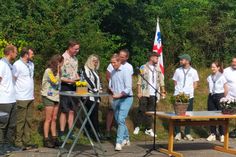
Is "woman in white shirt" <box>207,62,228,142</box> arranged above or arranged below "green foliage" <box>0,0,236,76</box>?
below

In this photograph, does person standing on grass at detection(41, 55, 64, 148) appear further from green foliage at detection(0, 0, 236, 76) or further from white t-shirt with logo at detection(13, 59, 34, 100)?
green foliage at detection(0, 0, 236, 76)

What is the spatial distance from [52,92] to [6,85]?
1254 millimetres

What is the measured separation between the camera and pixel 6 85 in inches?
408

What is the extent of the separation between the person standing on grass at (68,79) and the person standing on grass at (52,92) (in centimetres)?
18

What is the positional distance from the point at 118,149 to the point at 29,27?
16.7 ft

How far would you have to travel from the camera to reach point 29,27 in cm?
1492

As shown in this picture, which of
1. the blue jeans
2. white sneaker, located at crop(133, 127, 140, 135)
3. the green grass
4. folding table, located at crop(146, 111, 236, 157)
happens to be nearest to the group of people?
the blue jeans

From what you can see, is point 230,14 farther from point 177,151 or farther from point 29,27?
point 177,151

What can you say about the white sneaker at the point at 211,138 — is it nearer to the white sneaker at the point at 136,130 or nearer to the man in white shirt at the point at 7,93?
the white sneaker at the point at 136,130

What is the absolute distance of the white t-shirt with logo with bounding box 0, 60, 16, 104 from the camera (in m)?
10.3

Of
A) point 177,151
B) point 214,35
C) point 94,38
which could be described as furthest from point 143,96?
point 214,35

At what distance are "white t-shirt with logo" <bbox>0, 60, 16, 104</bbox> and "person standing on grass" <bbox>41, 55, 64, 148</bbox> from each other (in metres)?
1.07

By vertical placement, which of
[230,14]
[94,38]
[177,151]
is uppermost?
[230,14]

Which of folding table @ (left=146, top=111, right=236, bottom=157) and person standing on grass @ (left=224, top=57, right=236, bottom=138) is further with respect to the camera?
person standing on grass @ (left=224, top=57, right=236, bottom=138)
